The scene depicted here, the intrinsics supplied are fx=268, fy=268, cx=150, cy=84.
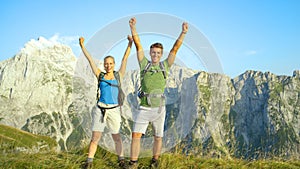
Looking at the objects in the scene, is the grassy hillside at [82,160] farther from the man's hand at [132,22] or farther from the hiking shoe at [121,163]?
the man's hand at [132,22]

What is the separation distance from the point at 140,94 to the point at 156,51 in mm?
1011

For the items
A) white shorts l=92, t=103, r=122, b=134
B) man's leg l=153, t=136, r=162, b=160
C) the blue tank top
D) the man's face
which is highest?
the man's face

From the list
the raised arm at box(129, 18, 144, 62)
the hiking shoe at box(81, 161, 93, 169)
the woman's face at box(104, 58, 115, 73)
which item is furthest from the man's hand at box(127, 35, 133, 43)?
the hiking shoe at box(81, 161, 93, 169)

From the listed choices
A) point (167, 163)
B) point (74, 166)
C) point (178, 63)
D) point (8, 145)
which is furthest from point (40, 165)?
point (178, 63)

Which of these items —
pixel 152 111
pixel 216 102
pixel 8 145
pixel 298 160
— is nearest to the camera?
pixel 152 111

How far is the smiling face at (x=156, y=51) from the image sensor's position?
591 centimetres

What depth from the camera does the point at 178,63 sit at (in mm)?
6105

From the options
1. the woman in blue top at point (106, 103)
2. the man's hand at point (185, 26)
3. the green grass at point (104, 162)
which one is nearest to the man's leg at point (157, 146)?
the green grass at point (104, 162)

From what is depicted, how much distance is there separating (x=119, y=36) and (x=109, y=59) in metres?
0.57

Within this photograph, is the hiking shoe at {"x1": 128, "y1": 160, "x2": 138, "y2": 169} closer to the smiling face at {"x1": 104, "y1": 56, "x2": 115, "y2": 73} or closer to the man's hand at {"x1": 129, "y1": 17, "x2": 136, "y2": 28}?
the smiling face at {"x1": 104, "y1": 56, "x2": 115, "y2": 73}

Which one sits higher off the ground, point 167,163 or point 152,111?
point 152,111

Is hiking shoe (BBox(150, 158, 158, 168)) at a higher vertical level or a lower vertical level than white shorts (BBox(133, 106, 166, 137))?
lower

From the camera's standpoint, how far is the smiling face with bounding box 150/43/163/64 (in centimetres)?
591

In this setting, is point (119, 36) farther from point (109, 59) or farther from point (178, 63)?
point (178, 63)
